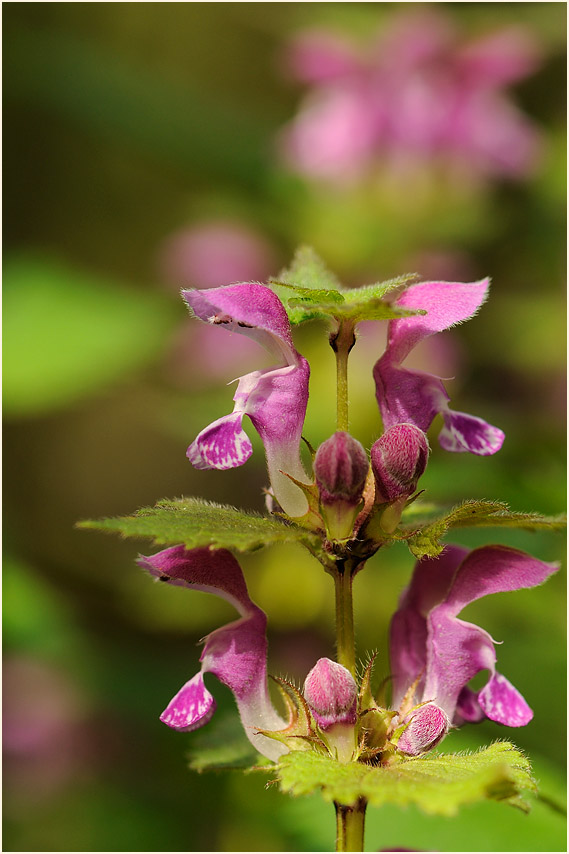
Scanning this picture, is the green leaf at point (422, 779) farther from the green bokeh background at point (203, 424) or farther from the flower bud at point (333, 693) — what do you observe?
the green bokeh background at point (203, 424)

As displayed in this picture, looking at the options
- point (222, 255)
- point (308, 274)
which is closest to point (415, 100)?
point (222, 255)

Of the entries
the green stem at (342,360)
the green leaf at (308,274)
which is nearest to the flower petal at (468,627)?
the green stem at (342,360)

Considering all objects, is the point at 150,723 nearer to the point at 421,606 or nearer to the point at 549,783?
the point at 549,783

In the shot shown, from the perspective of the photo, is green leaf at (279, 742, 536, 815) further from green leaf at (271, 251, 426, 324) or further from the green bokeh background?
the green bokeh background

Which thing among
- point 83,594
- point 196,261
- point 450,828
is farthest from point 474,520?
point 83,594

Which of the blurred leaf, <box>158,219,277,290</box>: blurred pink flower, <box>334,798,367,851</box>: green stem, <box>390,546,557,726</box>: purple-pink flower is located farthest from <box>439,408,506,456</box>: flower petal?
<box>158,219,277,290</box>: blurred pink flower

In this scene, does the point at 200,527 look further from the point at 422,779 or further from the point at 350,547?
the point at 422,779
